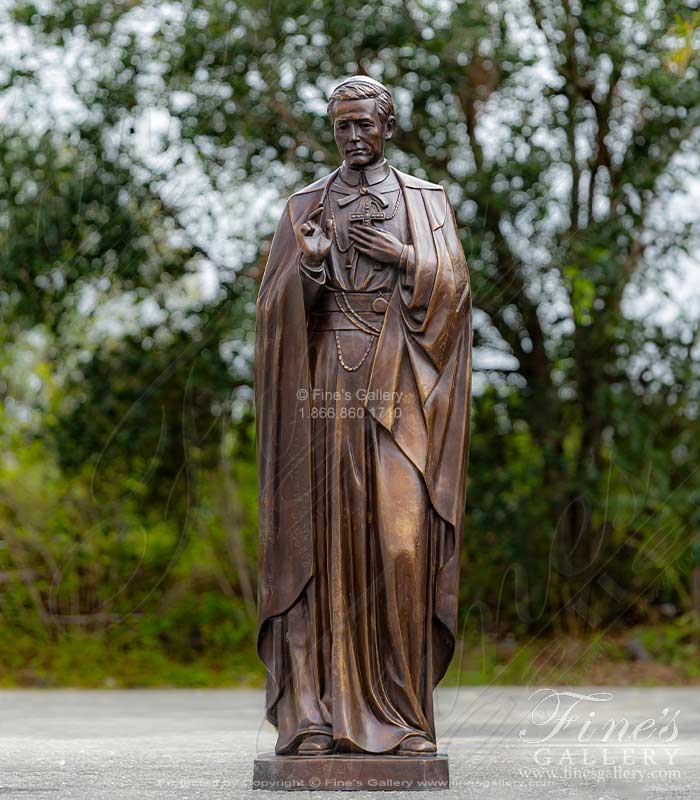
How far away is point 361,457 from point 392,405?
271mm

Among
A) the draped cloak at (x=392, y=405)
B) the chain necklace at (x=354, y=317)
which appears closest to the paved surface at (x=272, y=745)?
the draped cloak at (x=392, y=405)

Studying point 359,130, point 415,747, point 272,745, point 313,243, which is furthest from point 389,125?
point 272,745

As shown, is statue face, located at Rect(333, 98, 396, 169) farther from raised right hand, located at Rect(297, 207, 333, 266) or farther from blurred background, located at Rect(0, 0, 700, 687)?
blurred background, located at Rect(0, 0, 700, 687)

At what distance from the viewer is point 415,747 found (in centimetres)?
635

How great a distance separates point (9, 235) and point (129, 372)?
1877 millimetres

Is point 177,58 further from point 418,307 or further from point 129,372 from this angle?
point 418,307

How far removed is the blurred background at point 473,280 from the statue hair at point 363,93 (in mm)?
6701

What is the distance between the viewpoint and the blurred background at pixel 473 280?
45.8 ft

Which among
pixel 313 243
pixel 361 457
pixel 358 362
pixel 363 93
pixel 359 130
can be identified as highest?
pixel 363 93

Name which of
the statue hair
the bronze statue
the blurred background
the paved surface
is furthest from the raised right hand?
the blurred background

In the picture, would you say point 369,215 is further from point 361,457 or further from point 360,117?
point 361,457

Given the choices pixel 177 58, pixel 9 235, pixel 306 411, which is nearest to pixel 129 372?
pixel 9 235

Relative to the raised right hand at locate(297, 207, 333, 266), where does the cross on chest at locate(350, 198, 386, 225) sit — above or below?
above

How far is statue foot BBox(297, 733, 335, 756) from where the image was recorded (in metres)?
6.36
